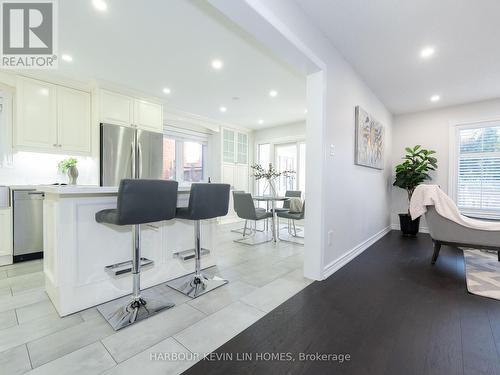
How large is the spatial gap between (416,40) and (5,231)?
5242 mm

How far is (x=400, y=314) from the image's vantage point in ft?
5.98

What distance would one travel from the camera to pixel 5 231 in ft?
9.43

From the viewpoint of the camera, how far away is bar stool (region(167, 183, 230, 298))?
2.03 metres

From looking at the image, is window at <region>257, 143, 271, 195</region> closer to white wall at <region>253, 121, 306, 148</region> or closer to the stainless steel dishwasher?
white wall at <region>253, 121, 306, 148</region>

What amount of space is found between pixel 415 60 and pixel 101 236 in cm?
399

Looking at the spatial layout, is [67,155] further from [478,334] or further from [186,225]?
[478,334]

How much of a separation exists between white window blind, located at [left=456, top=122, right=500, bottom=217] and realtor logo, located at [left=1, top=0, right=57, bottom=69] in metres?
6.47

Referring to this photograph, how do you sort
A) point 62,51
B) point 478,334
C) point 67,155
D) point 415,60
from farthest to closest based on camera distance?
point 67,155 → point 415,60 → point 62,51 → point 478,334

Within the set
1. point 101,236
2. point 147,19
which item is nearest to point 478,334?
point 101,236

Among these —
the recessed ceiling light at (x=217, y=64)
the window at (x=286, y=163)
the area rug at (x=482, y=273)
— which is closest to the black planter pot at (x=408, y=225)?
the area rug at (x=482, y=273)

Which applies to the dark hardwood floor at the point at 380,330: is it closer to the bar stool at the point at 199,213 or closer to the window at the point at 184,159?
the bar stool at the point at 199,213

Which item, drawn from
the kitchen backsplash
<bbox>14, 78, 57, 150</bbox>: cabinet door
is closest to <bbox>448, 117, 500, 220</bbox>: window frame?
the kitchen backsplash

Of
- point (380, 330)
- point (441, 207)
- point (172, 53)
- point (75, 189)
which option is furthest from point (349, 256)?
point (172, 53)

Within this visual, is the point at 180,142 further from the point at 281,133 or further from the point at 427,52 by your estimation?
the point at 427,52
